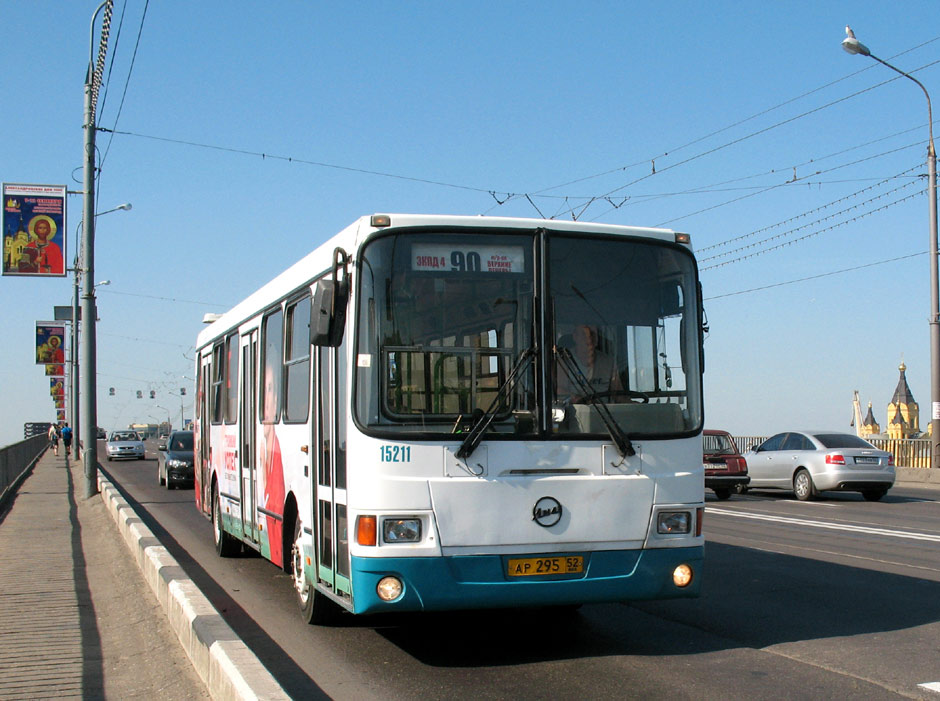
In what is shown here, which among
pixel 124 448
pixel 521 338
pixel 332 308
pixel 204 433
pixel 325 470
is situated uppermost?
pixel 332 308

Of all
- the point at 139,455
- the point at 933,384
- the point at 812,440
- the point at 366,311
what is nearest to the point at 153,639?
the point at 366,311

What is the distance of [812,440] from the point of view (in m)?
22.1

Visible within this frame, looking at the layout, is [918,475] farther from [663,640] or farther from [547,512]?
[547,512]

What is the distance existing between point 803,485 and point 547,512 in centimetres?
1656

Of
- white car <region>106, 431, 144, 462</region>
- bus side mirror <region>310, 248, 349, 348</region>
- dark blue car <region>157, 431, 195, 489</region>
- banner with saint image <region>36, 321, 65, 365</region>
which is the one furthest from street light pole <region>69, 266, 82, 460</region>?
bus side mirror <region>310, 248, 349, 348</region>

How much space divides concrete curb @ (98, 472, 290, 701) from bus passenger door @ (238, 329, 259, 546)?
0.86 metres

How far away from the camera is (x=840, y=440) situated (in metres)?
21.8

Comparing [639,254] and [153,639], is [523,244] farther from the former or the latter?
[153,639]

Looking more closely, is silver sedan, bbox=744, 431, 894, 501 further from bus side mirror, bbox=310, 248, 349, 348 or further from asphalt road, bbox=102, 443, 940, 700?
bus side mirror, bbox=310, 248, 349, 348

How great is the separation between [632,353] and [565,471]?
928 millimetres

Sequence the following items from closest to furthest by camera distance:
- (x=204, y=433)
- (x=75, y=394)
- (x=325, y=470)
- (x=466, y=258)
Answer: (x=466, y=258)
(x=325, y=470)
(x=204, y=433)
(x=75, y=394)

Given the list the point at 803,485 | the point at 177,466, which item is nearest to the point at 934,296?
the point at 803,485

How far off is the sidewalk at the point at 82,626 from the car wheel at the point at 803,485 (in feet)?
43.8

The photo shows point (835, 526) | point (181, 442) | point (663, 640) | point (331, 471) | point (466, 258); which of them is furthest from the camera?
point (181, 442)
